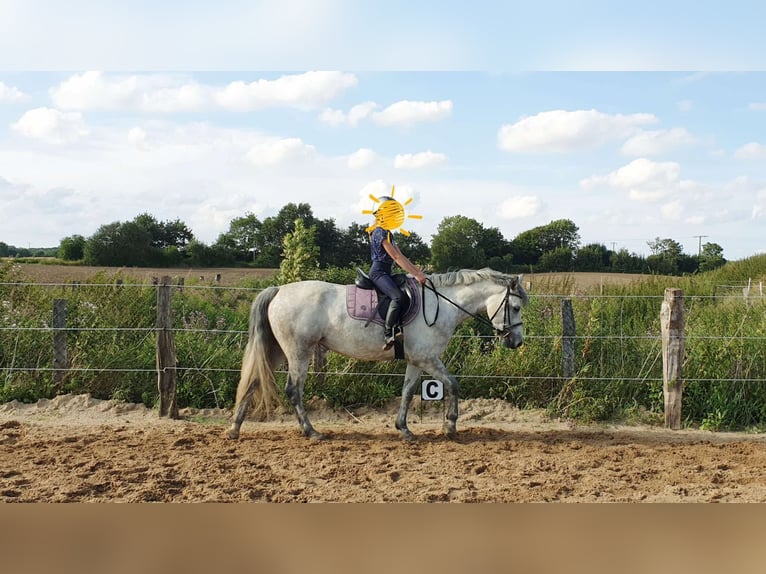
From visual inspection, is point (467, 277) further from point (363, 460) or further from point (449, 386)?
point (363, 460)

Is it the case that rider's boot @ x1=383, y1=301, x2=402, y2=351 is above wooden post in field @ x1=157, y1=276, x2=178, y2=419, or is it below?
above

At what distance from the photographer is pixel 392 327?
6109 millimetres

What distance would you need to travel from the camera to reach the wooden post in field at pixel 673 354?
7031 mm

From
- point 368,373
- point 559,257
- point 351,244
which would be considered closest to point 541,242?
point 559,257

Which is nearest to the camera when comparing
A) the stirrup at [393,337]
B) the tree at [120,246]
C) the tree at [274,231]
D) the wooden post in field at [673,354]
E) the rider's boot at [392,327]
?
the rider's boot at [392,327]

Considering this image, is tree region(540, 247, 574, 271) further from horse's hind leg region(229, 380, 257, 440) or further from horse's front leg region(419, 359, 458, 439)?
horse's hind leg region(229, 380, 257, 440)

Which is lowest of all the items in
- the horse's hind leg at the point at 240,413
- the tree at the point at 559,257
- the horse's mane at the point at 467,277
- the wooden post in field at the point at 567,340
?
the horse's hind leg at the point at 240,413

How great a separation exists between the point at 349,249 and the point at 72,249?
20.9 m

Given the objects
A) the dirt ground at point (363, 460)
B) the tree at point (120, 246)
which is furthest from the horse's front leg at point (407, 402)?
the tree at point (120, 246)

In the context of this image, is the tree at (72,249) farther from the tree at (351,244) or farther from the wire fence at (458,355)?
the wire fence at (458,355)

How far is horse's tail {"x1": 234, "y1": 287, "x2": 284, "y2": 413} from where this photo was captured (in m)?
6.25

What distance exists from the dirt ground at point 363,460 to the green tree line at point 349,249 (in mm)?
4970

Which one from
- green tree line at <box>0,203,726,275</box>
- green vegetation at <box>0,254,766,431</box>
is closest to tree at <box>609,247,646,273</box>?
green tree line at <box>0,203,726,275</box>

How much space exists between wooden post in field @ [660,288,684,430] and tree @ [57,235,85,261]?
30.5m
